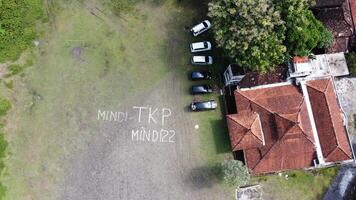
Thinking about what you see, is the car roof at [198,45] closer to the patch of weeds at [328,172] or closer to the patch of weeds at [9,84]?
the patch of weeds at [328,172]

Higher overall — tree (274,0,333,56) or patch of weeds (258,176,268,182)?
tree (274,0,333,56)

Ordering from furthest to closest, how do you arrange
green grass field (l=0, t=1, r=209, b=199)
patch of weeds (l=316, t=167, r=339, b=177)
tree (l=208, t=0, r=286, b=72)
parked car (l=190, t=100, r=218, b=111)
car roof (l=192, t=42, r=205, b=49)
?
car roof (l=192, t=42, r=205, b=49)
parked car (l=190, t=100, r=218, b=111)
patch of weeds (l=316, t=167, r=339, b=177)
green grass field (l=0, t=1, r=209, b=199)
tree (l=208, t=0, r=286, b=72)

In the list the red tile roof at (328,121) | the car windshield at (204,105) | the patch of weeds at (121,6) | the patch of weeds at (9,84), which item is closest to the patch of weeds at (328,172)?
the red tile roof at (328,121)

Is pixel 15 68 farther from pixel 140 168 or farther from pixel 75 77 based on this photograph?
pixel 140 168

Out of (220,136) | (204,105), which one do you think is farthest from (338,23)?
(220,136)

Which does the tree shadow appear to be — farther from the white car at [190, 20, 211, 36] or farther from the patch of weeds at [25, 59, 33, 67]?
the patch of weeds at [25, 59, 33, 67]

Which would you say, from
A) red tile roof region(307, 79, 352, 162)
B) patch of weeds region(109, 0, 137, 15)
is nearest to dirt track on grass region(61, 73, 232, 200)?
patch of weeds region(109, 0, 137, 15)
